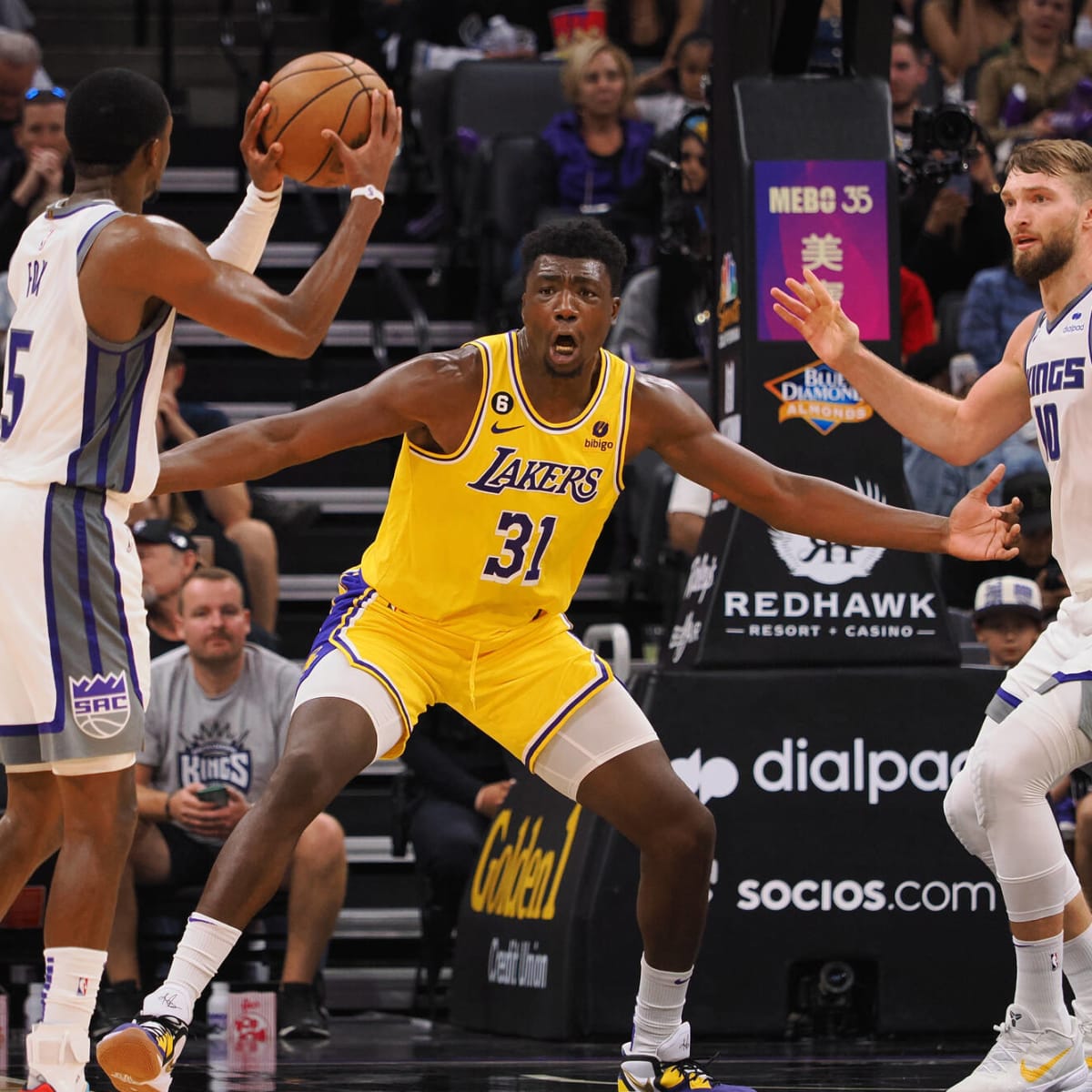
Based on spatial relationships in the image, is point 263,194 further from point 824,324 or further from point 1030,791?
point 1030,791

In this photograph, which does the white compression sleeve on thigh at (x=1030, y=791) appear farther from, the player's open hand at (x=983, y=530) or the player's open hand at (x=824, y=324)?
the player's open hand at (x=824, y=324)

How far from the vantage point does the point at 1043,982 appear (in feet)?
16.7

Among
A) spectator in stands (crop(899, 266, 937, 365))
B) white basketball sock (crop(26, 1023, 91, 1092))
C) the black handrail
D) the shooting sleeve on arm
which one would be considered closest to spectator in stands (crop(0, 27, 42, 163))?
the black handrail

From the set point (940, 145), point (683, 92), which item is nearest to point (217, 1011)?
point (940, 145)

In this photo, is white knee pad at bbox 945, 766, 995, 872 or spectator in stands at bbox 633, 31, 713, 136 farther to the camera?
spectator in stands at bbox 633, 31, 713, 136

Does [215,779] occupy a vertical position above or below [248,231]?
below

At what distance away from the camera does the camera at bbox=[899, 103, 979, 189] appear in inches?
288

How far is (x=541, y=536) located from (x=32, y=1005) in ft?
10.4

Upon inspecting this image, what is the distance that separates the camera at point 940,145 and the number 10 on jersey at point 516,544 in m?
2.71

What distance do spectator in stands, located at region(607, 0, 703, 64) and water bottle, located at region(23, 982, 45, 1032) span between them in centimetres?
801

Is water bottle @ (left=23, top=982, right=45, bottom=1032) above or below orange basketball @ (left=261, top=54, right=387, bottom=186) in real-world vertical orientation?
below

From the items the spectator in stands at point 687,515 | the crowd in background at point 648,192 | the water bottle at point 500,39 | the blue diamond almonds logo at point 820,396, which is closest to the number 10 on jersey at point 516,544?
the blue diamond almonds logo at point 820,396

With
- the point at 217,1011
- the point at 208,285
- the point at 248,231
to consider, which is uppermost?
the point at 248,231

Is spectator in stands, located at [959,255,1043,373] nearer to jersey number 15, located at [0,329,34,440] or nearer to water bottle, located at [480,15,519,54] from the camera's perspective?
water bottle, located at [480,15,519,54]
